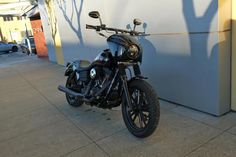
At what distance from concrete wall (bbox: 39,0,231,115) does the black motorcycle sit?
66cm

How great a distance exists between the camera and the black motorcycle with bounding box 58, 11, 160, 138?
2631 mm

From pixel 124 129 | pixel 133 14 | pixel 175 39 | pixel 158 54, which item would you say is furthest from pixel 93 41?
pixel 124 129

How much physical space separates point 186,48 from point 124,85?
109 centimetres

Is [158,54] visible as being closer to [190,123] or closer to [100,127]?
[190,123]

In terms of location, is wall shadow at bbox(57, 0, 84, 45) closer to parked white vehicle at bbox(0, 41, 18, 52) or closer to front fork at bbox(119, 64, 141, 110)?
front fork at bbox(119, 64, 141, 110)

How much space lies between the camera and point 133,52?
2.66 m

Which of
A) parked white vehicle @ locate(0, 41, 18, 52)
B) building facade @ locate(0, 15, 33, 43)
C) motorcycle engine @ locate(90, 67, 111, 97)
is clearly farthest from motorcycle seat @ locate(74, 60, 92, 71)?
building facade @ locate(0, 15, 33, 43)

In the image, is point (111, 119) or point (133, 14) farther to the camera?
point (133, 14)

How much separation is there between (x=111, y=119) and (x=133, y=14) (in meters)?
1.80

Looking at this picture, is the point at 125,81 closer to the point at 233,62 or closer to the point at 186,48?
the point at 186,48

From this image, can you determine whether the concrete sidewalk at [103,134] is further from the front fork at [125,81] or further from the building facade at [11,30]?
the building facade at [11,30]

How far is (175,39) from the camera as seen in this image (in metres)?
3.38

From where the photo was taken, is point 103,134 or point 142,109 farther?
point 103,134

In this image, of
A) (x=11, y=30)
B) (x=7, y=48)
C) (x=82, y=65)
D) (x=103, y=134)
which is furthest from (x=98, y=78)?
(x=11, y=30)
